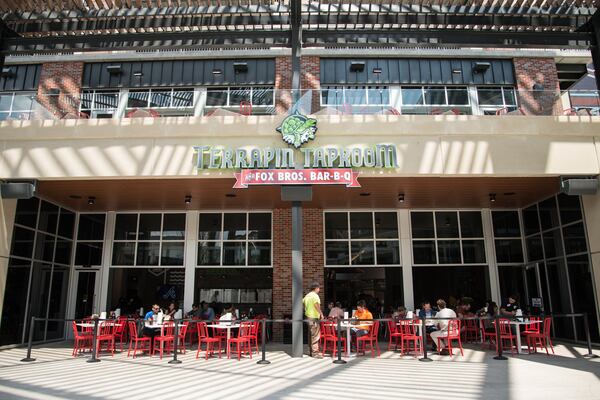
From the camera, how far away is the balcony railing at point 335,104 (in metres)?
11.7

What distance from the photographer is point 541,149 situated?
11320mm

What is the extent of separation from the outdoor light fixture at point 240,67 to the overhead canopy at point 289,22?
10.4ft

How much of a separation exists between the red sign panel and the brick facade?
4443mm

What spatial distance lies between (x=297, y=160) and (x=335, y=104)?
1827 millimetres

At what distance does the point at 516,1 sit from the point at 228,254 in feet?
38.1

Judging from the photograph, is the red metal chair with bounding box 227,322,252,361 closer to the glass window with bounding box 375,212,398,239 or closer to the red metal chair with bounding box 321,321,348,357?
the red metal chair with bounding box 321,321,348,357

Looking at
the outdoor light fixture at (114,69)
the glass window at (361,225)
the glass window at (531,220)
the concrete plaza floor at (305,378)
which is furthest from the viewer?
the outdoor light fixture at (114,69)

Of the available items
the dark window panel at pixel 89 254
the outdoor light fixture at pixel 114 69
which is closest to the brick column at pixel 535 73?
the outdoor light fixture at pixel 114 69

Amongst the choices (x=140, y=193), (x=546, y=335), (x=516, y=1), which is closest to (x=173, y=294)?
(x=140, y=193)

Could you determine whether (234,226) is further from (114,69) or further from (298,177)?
(114,69)

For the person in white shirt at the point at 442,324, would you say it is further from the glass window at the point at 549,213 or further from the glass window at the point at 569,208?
the glass window at the point at 549,213

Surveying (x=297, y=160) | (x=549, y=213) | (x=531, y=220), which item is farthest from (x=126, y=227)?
(x=549, y=213)

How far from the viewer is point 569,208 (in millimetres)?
12961

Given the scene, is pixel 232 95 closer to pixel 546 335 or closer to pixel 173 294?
pixel 173 294
